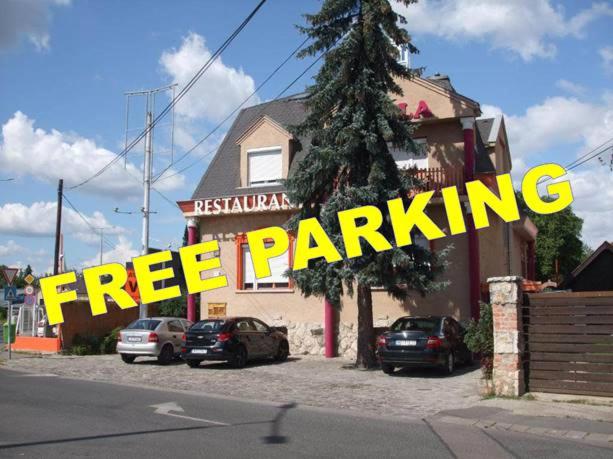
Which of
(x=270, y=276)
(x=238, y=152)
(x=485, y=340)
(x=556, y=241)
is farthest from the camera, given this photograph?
(x=556, y=241)

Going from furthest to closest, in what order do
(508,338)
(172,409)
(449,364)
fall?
1. (449,364)
2. (508,338)
3. (172,409)

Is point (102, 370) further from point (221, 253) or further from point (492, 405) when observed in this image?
point (492, 405)

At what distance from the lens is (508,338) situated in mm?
12289

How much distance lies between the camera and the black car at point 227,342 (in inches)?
704

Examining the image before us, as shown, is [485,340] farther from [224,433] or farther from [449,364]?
[224,433]

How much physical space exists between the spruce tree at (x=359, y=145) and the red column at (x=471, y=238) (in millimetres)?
2608

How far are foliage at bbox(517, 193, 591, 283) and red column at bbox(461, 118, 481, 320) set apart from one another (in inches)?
1061

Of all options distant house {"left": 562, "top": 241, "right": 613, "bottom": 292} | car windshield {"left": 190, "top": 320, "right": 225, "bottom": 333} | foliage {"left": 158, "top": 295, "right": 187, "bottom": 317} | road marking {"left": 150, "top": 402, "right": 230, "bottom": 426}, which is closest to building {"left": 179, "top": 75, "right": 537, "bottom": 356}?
distant house {"left": 562, "top": 241, "right": 613, "bottom": 292}

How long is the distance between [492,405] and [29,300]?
62.0 ft

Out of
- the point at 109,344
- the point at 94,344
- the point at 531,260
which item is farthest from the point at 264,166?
the point at 531,260

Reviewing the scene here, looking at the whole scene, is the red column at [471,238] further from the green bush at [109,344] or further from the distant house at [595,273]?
the green bush at [109,344]

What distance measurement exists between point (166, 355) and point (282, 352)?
368 cm

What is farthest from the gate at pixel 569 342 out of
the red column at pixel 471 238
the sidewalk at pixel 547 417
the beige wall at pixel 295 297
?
the beige wall at pixel 295 297

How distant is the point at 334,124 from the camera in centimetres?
1781
